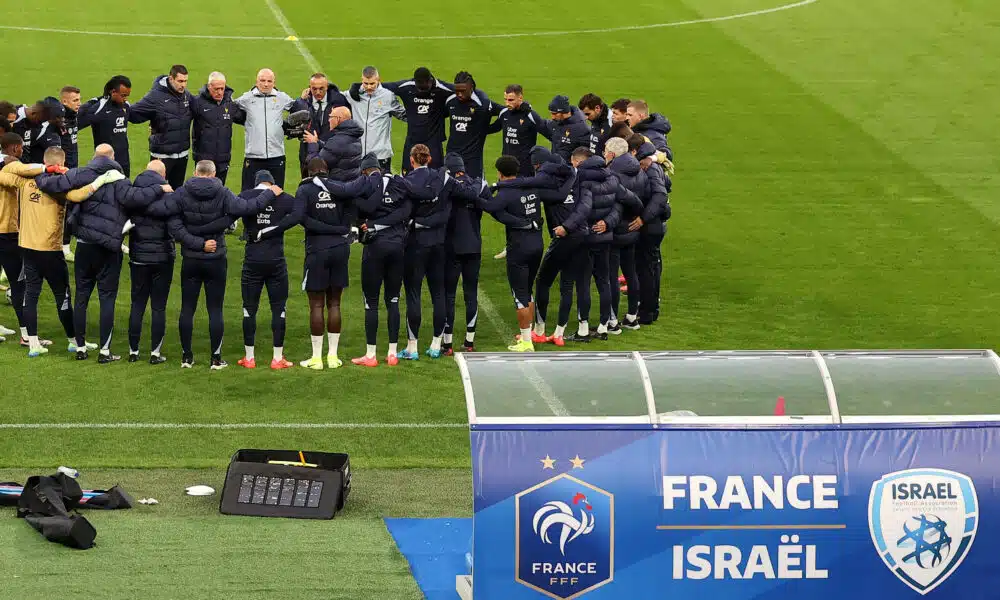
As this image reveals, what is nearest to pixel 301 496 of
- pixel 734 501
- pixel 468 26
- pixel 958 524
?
pixel 734 501

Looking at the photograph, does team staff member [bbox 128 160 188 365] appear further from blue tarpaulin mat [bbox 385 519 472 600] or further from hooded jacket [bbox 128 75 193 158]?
blue tarpaulin mat [bbox 385 519 472 600]

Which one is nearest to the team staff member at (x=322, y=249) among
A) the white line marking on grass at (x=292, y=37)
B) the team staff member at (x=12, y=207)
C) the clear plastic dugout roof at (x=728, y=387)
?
the team staff member at (x=12, y=207)

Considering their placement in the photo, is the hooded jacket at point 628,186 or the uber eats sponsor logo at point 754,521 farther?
the hooded jacket at point 628,186

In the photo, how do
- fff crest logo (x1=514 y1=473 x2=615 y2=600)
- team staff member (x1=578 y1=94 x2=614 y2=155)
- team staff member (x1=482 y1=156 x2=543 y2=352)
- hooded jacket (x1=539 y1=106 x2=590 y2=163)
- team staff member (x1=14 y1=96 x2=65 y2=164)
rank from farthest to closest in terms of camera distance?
hooded jacket (x1=539 y1=106 x2=590 y2=163)
team staff member (x1=578 y1=94 x2=614 y2=155)
team staff member (x1=14 y1=96 x2=65 y2=164)
team staff member (x1=482 y1=156 x2=543 y2=352)
fff crest logo (x1=514 y1=473 x2=615 y2=600)

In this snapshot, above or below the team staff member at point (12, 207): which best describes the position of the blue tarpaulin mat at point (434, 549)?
below

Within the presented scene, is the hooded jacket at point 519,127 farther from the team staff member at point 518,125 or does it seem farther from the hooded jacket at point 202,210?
the hooded jacket at point 202,210

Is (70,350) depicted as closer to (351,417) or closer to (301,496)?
(351,417)

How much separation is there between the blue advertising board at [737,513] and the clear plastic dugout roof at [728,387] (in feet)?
0.42

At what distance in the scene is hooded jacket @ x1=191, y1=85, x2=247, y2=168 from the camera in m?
19.6

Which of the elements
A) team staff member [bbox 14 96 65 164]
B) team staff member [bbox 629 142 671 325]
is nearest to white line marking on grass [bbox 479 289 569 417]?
team staff member [bbox 629 142 671 325]

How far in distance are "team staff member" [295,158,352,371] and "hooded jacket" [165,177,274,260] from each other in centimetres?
44

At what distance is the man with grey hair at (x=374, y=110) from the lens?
19766 mm

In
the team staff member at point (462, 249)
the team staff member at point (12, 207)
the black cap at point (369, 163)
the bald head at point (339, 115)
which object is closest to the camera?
the team staff member at point (12, 207)

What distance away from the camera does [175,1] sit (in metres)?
33.9
